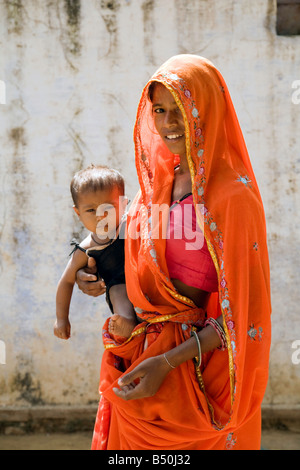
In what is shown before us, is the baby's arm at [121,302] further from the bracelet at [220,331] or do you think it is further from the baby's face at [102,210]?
the bracelet at [220,331]

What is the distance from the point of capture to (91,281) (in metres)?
2.36

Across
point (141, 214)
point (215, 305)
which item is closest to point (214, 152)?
point (141, 214)

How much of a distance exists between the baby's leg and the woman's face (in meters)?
0.57

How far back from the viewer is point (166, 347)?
6.87 feet

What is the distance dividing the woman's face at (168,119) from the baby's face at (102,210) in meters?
0.30

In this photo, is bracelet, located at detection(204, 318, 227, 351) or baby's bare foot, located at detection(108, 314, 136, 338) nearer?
bracelet, located at detection(204, 318, 227, 351)

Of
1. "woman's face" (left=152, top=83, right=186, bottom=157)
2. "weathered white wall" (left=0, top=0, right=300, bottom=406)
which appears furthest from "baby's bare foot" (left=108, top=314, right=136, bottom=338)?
"weathered white wall" (left=0, top=0, right=300, bottom=406)

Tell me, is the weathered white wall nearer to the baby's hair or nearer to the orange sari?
the baby's hair

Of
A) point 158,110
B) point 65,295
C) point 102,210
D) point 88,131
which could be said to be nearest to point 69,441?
point 88,131

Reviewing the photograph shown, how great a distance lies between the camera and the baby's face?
2279 millimetres

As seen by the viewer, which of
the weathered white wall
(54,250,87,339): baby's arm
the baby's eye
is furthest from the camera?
the weathered white wall

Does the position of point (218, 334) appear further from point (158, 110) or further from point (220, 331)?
point (158, 110)

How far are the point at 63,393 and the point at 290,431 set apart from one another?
1.67 meters

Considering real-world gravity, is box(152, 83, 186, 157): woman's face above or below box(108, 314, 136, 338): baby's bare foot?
above
